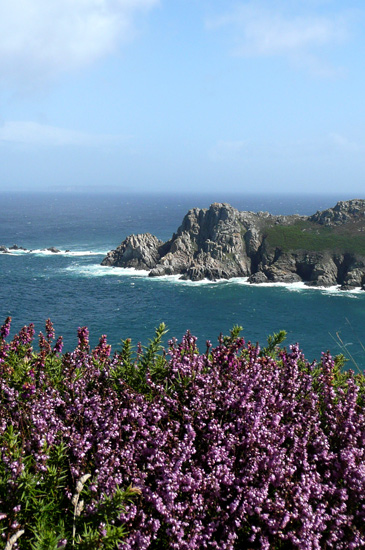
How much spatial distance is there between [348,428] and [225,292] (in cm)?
9260

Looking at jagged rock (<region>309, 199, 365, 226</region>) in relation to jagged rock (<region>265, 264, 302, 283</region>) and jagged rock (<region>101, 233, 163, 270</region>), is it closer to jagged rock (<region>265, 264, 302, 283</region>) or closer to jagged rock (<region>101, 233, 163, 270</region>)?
jagged rock (<region>265, 264, 302, 283</region>)

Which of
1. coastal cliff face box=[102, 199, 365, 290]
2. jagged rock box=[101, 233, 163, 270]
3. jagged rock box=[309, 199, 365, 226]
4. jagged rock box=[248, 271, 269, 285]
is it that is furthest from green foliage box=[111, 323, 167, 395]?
jagged rock box=[309, 199, 365, 226]

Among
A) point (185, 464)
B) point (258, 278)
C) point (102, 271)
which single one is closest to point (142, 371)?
point (185, 464)

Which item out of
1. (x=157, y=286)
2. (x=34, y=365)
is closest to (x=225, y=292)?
(x=157, y=286)

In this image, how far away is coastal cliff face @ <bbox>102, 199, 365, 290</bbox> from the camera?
4461 inches

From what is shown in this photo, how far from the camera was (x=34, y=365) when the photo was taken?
33.8 feet

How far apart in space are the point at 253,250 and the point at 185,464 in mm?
122342

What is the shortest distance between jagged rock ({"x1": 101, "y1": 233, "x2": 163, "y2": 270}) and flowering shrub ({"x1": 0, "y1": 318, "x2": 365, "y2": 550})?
376 ft

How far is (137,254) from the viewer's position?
406ft

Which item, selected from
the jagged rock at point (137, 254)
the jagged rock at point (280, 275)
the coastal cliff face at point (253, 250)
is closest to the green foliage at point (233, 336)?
the coastal cliff face at point (253, 250)

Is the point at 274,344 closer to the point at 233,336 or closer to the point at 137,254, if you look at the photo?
the point at 233,336

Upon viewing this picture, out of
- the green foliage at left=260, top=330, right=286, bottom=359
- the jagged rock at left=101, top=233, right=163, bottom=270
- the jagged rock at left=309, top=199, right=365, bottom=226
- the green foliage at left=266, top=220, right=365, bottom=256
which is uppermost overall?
the jagged rock at left=309, top=199, right=365, bottom=226

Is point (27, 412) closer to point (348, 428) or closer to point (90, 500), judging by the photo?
point (90, 500)

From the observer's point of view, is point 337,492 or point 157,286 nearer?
point 337,492
